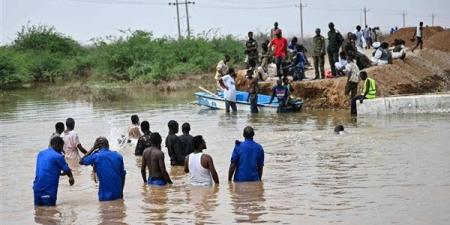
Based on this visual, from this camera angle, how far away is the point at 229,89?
2545cm

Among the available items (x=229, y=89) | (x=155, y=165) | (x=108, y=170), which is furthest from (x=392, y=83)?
(x=108, y=170)

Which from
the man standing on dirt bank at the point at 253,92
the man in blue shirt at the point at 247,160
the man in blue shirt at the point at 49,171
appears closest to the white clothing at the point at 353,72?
the man standing on dirt bank at the point at 253,92

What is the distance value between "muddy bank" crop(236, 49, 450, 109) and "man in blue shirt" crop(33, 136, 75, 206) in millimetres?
14755

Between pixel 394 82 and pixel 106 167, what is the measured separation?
51.6 ft

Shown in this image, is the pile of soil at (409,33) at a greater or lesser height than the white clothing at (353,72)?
greater

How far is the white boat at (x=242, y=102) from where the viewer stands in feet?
81.3

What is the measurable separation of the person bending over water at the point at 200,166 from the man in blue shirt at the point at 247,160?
0.37 metres

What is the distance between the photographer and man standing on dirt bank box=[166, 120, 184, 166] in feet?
46.3

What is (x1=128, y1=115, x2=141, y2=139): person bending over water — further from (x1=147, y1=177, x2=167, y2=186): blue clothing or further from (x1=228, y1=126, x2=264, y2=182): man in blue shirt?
(x1=228, y1=126, x2=264, y2=182): man in blue shirt

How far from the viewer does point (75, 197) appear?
12.8 meters

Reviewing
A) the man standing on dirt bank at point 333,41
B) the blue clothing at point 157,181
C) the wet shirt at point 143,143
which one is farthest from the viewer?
the man standing on dirt bank at point 333,41

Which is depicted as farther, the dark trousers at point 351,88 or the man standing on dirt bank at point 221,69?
the man standing on dirt bank at point 221,69

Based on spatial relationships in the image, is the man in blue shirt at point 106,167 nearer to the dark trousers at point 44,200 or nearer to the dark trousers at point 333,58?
the dark trousers at point 44,200

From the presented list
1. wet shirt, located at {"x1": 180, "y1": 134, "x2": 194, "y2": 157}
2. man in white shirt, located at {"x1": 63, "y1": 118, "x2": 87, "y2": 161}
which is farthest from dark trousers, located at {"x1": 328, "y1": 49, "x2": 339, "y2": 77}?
wet shirt, located at {"x1": 180, "y1": 134, "x2": 194, "y2": 157}
